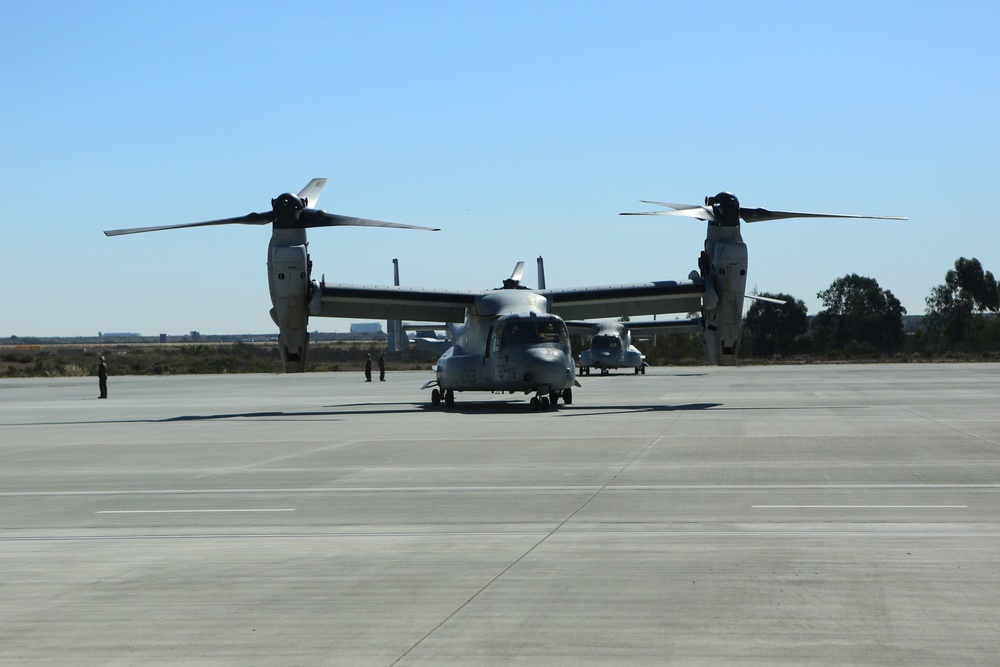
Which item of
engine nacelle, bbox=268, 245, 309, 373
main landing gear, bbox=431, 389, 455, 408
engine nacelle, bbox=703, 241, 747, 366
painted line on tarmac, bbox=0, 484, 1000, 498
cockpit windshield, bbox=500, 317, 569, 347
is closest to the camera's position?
painted line on tarmac, bbox=0, 484, 1000, 498

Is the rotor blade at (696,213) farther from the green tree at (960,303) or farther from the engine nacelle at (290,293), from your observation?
the green tree at (960,303)

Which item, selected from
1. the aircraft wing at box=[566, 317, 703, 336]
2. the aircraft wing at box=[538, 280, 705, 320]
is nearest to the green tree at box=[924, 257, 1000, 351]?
the aircraft wing at box=[566, 317, 703, 336]

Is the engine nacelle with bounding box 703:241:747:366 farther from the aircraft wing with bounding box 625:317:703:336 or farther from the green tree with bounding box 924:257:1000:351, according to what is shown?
the green tree with bounding box 924:257:1000:351

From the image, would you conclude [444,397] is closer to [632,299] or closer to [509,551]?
[632,299]

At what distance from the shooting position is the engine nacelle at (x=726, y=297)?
28.7m

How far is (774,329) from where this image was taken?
10238 cm

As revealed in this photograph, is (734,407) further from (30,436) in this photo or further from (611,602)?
(611,602)

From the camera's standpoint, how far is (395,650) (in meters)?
5.27

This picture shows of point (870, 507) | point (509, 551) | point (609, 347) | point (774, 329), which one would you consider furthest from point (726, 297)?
point (774, 329)

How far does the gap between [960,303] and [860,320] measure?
462 inches

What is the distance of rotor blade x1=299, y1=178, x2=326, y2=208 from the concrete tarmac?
473 inches

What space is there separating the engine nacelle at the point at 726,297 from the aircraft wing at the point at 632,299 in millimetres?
542

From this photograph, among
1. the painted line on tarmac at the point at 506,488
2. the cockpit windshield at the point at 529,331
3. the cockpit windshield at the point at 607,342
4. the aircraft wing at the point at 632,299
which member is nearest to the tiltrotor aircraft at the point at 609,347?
the cockpit windshield at the point at 607,342

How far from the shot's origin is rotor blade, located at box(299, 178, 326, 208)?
2880 cm
